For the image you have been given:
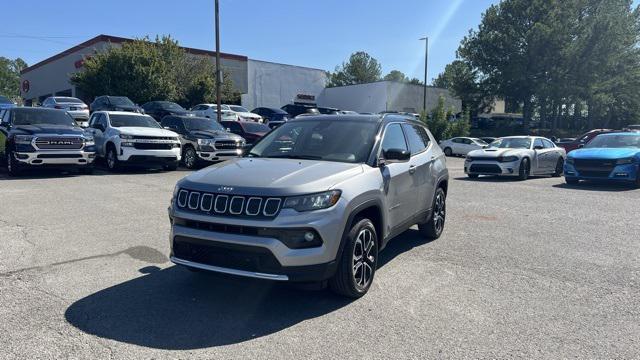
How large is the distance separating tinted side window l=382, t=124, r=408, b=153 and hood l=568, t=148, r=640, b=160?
9.89 m

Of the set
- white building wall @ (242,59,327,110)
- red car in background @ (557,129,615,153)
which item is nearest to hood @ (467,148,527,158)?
red car in background @ (557,129,615,153)

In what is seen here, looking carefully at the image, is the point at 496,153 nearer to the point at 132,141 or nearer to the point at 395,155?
the point at 132,141

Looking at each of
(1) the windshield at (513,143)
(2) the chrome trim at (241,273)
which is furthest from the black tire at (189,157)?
(2) the chrome trim at (241,273)

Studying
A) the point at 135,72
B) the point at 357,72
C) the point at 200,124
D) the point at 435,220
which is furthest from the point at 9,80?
the point at 435,220

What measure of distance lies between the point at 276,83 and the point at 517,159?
37604 millimetres

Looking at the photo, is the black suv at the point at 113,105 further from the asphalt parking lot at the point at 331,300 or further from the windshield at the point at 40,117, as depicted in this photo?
the asphalt parking lot at the point at 331,300

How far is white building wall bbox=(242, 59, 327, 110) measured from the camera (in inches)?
1916

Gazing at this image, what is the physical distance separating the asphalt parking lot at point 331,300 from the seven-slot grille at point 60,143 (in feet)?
16.5

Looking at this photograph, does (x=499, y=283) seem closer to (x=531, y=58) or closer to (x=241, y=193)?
(x=241, y=193)

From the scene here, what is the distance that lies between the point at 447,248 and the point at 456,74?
49191mm

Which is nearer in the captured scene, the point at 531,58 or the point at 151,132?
the point at 151,132

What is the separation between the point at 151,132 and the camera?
583 inches

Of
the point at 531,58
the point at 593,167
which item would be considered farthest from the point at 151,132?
the point at 531,58

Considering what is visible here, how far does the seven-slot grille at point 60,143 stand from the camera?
12.6 metres
